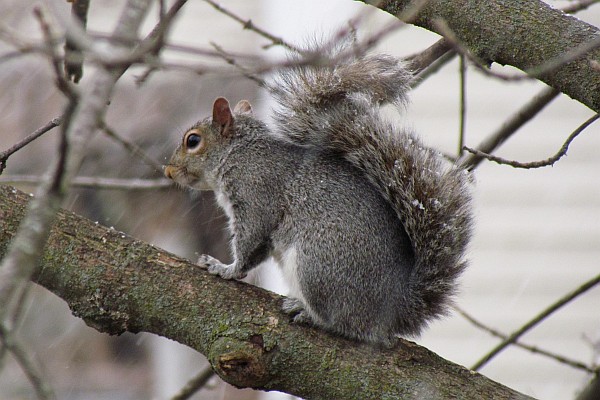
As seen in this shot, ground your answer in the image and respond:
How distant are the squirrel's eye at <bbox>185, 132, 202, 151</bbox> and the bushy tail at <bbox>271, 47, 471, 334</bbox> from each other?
378mm

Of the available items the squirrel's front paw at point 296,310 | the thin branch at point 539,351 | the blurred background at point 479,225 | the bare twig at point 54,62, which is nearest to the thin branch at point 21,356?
the bare twig at point 54,62

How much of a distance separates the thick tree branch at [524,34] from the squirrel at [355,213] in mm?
294

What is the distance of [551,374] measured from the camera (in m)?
3.91

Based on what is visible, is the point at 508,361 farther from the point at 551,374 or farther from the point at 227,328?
the point at 227,328

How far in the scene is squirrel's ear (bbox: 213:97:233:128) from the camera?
8.21 feet

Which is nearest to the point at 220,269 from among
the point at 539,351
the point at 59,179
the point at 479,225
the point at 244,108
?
the point at 244,108

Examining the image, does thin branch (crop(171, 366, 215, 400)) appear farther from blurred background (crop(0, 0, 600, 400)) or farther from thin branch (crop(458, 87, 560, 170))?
blurred background (crop(0, 0, 600, 400))

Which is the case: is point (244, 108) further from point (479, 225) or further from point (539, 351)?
point (479, 225)

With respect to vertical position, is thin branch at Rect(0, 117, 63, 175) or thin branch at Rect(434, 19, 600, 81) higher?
thin branch at Rect(434, 19, 600, 81)

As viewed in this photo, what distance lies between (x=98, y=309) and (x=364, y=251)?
71cm

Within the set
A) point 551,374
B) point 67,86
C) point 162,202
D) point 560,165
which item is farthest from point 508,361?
point 67,86

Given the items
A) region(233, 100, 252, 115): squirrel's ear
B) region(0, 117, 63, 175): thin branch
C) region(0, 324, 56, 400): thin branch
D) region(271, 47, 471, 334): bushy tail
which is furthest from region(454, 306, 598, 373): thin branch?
region(0, 324, 56, 400): thin branch

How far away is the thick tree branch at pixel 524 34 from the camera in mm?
1843

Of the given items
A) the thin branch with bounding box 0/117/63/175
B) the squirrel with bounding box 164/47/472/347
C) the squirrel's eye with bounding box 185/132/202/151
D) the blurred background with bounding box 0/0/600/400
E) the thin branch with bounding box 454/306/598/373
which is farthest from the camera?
the blurred background with bounding box 0/0/600/400
